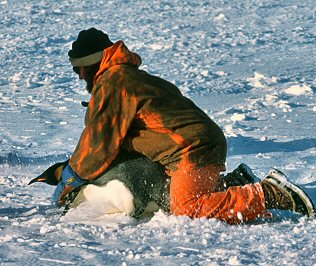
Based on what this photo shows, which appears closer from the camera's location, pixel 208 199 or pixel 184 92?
pixel 208 199

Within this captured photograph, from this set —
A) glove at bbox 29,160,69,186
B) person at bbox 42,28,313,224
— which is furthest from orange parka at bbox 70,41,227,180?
glove at bbox 29,160,69,186

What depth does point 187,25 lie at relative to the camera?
11320 millimetres

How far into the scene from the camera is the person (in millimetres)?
3992

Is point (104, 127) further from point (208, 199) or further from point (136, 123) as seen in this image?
point (208, 199)

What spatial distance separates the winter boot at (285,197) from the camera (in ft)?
13.2

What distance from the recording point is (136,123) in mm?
4078

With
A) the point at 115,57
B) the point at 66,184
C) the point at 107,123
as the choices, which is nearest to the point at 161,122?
the point at 107,123

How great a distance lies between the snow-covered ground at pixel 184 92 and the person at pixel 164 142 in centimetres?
11

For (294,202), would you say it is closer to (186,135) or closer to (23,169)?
(186,135)

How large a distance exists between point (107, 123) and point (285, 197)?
1.01 meters

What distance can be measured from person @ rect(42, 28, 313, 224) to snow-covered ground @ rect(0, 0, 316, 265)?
113 mm

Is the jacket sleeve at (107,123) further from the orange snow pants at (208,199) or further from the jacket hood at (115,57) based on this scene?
the orange snow pants at (208,199)

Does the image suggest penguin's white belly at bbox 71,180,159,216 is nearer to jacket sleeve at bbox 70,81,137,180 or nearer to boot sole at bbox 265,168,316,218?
jacket sleeve at bbox 70,81,137,180

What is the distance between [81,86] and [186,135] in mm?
4535
